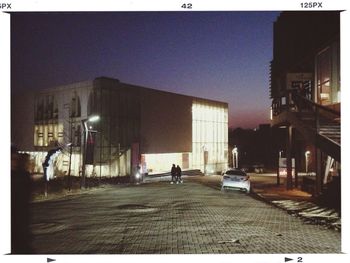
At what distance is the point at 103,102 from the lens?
31.1m

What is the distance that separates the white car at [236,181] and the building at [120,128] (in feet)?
25.6

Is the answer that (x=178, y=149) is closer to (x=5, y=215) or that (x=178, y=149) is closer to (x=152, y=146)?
(x=152, y=146)

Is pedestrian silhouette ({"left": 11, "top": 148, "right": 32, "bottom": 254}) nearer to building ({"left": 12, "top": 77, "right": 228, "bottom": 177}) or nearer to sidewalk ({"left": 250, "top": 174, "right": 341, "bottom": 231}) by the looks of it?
sidewalk ({"left": 250, "top": 174, "right": 341, "bottom": 231})

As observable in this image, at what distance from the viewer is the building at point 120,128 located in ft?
101

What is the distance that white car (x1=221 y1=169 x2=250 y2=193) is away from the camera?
18812 millimetres

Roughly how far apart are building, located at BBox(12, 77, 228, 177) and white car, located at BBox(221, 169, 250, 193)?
307 inches

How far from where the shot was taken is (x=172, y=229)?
32.5 ft

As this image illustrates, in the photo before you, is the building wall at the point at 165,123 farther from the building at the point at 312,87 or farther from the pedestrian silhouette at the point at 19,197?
the pedestrian silhouette at the point at 19,197

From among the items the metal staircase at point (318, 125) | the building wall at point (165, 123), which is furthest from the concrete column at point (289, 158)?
the building wall at point (165, 123)

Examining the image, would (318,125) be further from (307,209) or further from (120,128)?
(120,128)

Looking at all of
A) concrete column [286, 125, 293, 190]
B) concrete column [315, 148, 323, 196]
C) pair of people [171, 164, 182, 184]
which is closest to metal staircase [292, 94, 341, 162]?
concrete column [315, 148, 323, 196]
